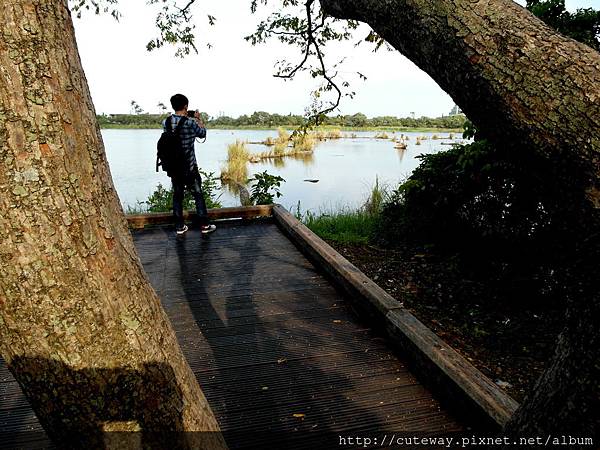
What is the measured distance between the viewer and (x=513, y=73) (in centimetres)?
97

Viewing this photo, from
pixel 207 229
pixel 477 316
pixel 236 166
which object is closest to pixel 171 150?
pixel 207 229

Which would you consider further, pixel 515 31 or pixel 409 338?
pixel 409 338

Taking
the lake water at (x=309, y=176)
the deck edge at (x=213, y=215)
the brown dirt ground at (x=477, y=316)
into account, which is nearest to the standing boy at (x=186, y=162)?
the deck edge at (x=213, y=215)

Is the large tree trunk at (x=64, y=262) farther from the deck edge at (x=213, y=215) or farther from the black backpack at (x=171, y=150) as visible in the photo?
the deck edge at (x=213, y=215)

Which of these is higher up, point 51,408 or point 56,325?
point 56,325

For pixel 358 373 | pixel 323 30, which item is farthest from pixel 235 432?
pixel 323 30

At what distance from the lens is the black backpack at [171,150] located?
4.85m

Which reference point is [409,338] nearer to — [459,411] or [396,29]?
[459,411]

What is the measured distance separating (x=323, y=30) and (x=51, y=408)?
645 cm

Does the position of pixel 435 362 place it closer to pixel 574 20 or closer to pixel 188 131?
pixel 574 20

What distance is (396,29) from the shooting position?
124cm

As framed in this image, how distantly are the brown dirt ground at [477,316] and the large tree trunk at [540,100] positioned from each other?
6.20 feet

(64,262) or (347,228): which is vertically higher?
(64,262)

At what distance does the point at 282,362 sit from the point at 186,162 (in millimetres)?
3277
